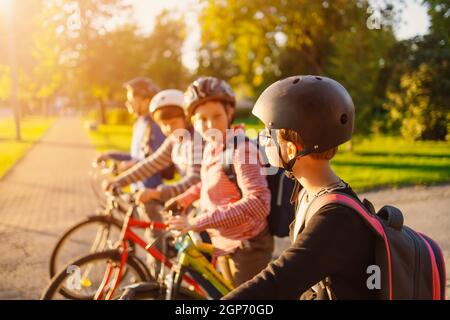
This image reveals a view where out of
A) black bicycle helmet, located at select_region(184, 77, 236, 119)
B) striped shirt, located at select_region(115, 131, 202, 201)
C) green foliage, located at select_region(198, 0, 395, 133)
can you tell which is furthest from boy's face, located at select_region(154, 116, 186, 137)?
green foliage, located at select_region(198, 0, 395, 133)

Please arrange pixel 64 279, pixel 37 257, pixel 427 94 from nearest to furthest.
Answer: pixel 427 94
pixel 64 279
pixel 37 257

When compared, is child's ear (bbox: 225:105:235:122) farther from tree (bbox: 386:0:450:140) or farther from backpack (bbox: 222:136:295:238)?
tree (bbox: 386:0:450:140)

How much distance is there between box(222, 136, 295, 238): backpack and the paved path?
0.64 m

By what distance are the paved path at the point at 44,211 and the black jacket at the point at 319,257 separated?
913mm

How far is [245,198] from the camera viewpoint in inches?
101

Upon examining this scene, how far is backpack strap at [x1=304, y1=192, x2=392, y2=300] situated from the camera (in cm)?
136

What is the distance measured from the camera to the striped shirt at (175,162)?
3516mm

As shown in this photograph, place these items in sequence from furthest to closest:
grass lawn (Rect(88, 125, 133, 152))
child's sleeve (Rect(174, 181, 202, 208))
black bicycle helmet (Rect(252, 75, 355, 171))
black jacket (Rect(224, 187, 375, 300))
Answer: grass lawn (Rect(88, 125, 133, 152)), child's sleeve (Rect(174, 181, 202, 208)), black bicycle helmet (Rect(252, 75, 355, 171)), black jacket (Rect(224, 187, 375, 300))

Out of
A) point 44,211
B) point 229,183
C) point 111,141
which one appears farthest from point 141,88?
point 111,141

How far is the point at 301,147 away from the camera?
5.54 ft

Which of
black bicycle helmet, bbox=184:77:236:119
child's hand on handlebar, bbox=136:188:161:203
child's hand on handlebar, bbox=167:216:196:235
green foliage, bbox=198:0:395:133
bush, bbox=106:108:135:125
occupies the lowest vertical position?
bush, bbox=106:108:135:125
